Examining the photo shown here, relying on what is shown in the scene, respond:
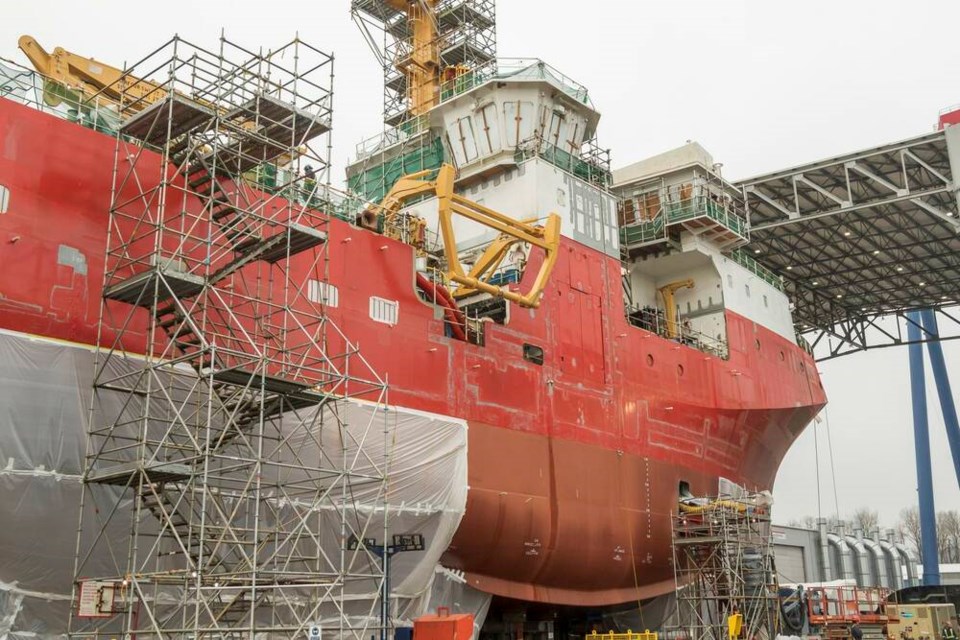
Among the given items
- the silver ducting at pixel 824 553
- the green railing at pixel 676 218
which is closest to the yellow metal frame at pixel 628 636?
the green railing at pixel 676 218

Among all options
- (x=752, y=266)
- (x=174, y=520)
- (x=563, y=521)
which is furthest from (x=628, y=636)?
(x=752, y=266)

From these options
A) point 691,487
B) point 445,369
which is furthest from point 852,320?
point 445,369

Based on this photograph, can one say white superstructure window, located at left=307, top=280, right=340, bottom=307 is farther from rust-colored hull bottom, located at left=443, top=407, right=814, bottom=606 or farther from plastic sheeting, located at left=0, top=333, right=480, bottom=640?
plastic sheeting, located at left=0, top=333, right=480, bottom=640

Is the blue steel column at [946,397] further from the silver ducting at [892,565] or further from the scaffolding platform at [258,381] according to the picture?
the scaffolding platform at [258,381]

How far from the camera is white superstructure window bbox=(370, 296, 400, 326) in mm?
17812

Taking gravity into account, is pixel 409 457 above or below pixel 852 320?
below

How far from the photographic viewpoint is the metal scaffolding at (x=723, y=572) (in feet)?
73.6

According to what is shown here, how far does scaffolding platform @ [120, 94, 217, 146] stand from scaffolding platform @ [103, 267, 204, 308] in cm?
242

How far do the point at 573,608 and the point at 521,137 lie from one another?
12.5 metres

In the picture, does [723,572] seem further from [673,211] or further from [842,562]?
[842,562]

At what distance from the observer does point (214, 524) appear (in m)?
14.3

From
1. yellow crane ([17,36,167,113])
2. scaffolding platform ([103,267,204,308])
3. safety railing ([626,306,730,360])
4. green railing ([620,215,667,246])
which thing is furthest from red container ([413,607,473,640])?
green railing ([620,215,667,246])

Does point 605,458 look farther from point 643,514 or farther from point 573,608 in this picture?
point 573,608

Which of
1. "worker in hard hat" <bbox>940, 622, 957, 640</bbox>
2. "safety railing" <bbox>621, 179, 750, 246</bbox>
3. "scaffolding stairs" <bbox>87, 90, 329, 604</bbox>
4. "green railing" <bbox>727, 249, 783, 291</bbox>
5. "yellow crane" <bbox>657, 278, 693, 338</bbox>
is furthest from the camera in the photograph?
"green railing" <bbox>727, 249, 783, 291</bbox>
